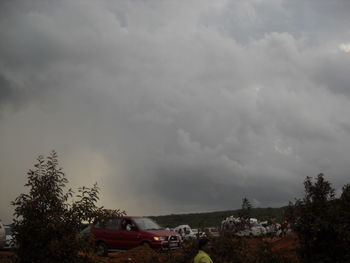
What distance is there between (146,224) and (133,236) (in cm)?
92

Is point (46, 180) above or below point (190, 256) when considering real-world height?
above

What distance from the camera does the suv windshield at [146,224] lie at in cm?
1956

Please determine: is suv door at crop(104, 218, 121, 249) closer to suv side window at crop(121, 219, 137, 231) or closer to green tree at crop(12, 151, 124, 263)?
suv side window at crop(121, 219, 137, 231)

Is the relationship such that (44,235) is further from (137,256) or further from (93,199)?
(137,256)

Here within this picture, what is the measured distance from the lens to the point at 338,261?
37.4 feet

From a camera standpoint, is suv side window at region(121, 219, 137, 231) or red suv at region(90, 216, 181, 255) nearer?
red suv at region(90, 216, 181, 255)

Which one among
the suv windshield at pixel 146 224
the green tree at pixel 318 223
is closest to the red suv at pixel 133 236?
the suv windshield at pixel 146 224

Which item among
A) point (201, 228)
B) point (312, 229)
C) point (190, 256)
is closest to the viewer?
point (312, 229)

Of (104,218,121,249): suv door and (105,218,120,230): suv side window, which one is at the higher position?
(105,218,120,230): suv side window

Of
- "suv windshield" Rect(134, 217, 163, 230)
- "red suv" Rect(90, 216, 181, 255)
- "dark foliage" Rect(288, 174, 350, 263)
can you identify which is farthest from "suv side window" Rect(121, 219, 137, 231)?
"dark foliage" Rect(288, 174, 350, 263)

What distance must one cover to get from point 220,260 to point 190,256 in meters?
0.91

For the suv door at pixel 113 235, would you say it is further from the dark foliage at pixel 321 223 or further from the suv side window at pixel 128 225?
the dark foliage at pixel 321 223

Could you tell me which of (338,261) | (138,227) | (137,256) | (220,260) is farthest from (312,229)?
(138,227)

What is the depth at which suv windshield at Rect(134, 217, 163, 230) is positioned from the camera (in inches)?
770
